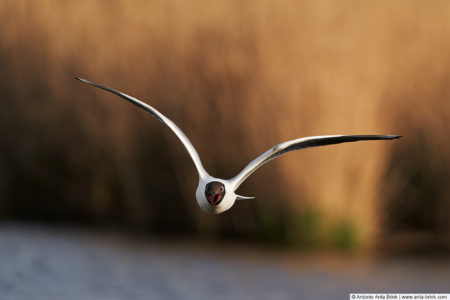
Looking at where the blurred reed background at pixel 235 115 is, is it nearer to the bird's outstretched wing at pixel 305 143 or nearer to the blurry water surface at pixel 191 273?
the blurry water surface at pixel 191 273

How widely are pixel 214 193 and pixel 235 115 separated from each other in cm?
309

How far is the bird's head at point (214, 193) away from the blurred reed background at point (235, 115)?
109 inches

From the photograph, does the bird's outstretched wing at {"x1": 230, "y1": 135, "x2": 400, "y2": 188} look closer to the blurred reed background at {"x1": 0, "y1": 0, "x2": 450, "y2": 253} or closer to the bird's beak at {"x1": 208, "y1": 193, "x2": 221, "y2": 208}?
the bird's beak at {"x1": 208, "y1": 193, "x2": 221, "y2": 208}

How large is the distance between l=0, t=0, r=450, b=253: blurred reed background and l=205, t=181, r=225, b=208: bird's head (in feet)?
9.06

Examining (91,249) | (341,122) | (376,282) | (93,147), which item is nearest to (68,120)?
(93,147)

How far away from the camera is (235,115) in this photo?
32.3ft

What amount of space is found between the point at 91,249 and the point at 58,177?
2.69ft

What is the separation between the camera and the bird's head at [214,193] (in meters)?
6.82

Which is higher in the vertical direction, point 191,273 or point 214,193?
point 191,273

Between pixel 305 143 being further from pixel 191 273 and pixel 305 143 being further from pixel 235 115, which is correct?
pixel 191 273

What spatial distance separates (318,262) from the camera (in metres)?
9.69

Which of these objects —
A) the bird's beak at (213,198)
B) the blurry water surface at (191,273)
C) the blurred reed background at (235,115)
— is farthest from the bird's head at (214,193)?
the blurred reed background at (235,115)

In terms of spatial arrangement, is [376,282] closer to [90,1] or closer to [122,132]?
[122,132]

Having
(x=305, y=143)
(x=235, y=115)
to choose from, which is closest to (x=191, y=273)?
(x=235, y=115)
